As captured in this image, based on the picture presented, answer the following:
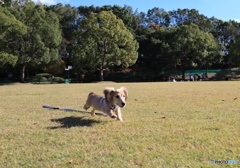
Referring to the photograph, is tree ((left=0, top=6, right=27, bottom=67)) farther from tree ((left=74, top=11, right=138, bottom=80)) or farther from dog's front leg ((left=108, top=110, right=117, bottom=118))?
dog's front leg ((left=108, top=110, right=117, bottom=118))

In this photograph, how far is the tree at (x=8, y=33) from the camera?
24453 millimetres

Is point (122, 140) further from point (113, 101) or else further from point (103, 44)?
point (103, 44)

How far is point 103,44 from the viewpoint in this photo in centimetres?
3253

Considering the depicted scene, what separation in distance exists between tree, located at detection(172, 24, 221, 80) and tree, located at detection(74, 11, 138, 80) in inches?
288

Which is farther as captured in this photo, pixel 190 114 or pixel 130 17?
pixel 130 17

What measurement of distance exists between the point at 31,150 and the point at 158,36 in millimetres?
38117

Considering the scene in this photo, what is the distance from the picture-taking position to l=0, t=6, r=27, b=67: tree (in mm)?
24453

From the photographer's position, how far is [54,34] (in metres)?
30.4

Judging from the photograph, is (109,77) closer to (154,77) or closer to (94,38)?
(154,77)

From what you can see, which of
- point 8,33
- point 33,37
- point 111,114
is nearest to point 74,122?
point 111,114

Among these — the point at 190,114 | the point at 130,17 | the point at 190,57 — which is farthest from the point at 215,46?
the point at 190,114

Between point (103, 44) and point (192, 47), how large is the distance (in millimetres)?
11724

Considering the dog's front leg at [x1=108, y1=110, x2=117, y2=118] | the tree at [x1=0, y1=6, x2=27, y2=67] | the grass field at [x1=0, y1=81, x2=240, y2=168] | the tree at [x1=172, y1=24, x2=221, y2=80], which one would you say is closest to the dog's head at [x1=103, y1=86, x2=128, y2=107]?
the dog's front leg at [x1=108, y1=110, x2=117, y2=118]

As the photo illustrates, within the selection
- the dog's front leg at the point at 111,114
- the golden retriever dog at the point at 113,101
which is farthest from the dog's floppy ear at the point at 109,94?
the dog's front leg at the point at 111,114
